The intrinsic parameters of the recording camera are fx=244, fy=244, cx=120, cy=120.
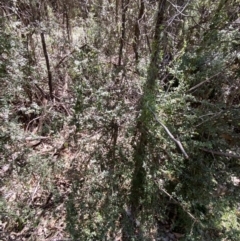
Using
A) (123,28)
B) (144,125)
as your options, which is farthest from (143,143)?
(123,28)

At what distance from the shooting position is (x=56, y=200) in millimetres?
2342

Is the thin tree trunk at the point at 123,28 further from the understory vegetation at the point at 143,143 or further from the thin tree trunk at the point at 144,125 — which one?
the thin tree trunk at the point at 144,125

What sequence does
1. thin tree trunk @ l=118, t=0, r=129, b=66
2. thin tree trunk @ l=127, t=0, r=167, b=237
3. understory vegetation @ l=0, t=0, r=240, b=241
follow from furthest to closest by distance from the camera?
thin tree trunk @ l=118, t=0, r=129, b=66
understory vegetation @ l=0, t=0, r=240, b=241
thin tree trunk @ l=127, t=0, r=167, b=237

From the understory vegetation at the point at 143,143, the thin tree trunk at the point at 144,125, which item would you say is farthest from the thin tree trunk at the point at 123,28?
the thin tree trunk at the point at 144,125

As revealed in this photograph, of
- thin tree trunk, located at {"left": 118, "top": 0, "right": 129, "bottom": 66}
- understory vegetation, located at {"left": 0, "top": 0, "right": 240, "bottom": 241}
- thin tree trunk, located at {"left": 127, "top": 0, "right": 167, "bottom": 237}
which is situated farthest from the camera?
thin tree trunk, located at {"left": 118, "top": 0, "right": 129, "bottom": 66}

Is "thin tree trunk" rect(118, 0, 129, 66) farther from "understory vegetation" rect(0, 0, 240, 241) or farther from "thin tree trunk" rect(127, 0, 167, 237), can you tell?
"thin tree trunk" rect(127, 0, 167, 237)

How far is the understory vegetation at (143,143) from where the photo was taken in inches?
74.0

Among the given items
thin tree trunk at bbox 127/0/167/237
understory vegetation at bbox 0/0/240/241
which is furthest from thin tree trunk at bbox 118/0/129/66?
thin tree trunk at bbox 127/0/167/237

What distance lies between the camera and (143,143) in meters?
1.98

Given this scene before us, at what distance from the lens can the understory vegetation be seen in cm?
188

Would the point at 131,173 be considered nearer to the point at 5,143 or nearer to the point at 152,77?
the point at 152,77

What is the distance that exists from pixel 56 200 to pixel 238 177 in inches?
64.8

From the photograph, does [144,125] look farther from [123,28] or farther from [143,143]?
[123,28]

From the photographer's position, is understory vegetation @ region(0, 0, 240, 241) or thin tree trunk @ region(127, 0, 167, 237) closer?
thin tree trunk @ region(127, 0, 167, 237)
